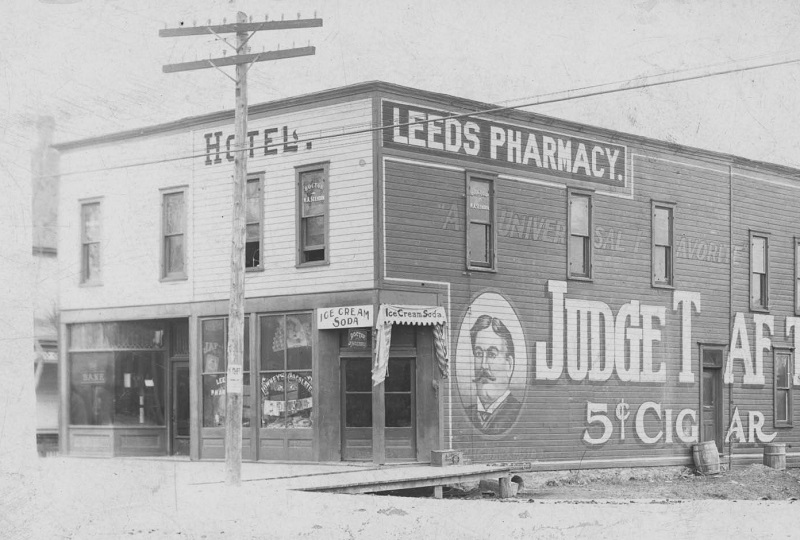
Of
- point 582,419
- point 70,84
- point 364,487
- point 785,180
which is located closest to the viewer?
point 70,84

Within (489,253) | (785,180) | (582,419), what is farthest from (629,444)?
(785,180)

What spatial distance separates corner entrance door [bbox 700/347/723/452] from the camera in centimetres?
3014

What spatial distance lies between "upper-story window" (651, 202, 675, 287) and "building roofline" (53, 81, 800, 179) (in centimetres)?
166

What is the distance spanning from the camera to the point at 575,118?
2730 centimetres

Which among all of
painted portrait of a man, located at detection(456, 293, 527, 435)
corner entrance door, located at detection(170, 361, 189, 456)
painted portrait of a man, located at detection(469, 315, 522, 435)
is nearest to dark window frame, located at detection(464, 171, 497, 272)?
painted portrait of a man, located at detection(456, 293, 527, 435)

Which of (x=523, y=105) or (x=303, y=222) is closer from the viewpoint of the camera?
(x=523, y=105)

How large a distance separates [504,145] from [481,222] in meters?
1.99

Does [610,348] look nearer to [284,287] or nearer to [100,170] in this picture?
[284,287]

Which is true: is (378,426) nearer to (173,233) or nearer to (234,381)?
(234,381)

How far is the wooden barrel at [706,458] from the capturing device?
28938mm

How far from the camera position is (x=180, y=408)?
90.7 feet

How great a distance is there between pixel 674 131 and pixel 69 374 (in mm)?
16812

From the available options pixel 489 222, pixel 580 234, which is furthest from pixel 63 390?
pixel 580 234

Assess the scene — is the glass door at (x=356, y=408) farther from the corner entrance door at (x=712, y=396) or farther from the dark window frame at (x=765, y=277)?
the dark window frame at (x=765, y=277)
